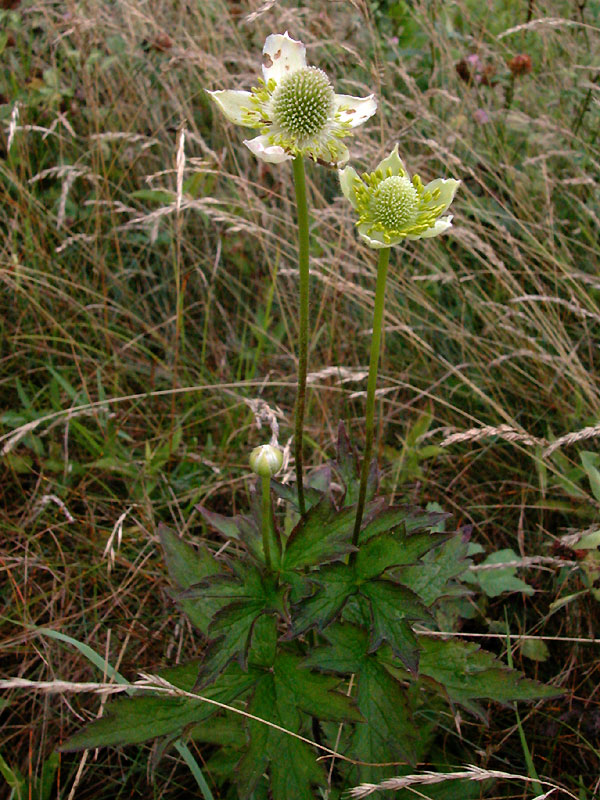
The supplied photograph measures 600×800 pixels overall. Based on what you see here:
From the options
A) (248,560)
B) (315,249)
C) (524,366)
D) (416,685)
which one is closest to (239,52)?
(315,249)

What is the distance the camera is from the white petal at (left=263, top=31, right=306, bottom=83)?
1.30 m

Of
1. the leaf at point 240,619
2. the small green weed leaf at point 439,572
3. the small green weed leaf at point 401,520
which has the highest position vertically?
the small green weed leaf at point 401,520

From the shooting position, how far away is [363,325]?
2521 mm

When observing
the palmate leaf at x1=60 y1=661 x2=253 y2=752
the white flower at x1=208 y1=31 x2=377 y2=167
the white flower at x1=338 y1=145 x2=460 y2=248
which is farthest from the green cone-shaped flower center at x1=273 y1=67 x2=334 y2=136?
the palmate leaf at x1=60 y1=661 x2=253 y2=752

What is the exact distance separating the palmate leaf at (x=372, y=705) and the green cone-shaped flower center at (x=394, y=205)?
746mm

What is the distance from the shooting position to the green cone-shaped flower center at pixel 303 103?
4.07 feet

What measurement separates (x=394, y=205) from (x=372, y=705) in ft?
2.94

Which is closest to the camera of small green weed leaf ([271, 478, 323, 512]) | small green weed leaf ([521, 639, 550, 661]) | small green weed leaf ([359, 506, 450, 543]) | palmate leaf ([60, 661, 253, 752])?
palmate leaf ([60, 661, 253, 752])

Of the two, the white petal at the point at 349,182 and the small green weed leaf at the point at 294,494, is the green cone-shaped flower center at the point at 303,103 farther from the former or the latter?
the small green weed leaf at the point at 294,494

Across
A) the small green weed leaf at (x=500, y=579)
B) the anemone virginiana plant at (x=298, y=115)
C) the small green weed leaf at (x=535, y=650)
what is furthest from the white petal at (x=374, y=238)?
the small green weed leaf at (x=535, y=650)

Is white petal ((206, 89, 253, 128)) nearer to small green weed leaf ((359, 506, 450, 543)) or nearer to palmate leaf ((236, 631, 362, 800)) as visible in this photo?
small green weed leaf ((359, 506, 450, 543))

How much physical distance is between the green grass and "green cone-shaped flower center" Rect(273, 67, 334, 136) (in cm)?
79

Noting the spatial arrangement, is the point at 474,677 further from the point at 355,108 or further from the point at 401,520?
the point at 355,108

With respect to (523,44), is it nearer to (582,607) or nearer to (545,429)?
(545,429)
